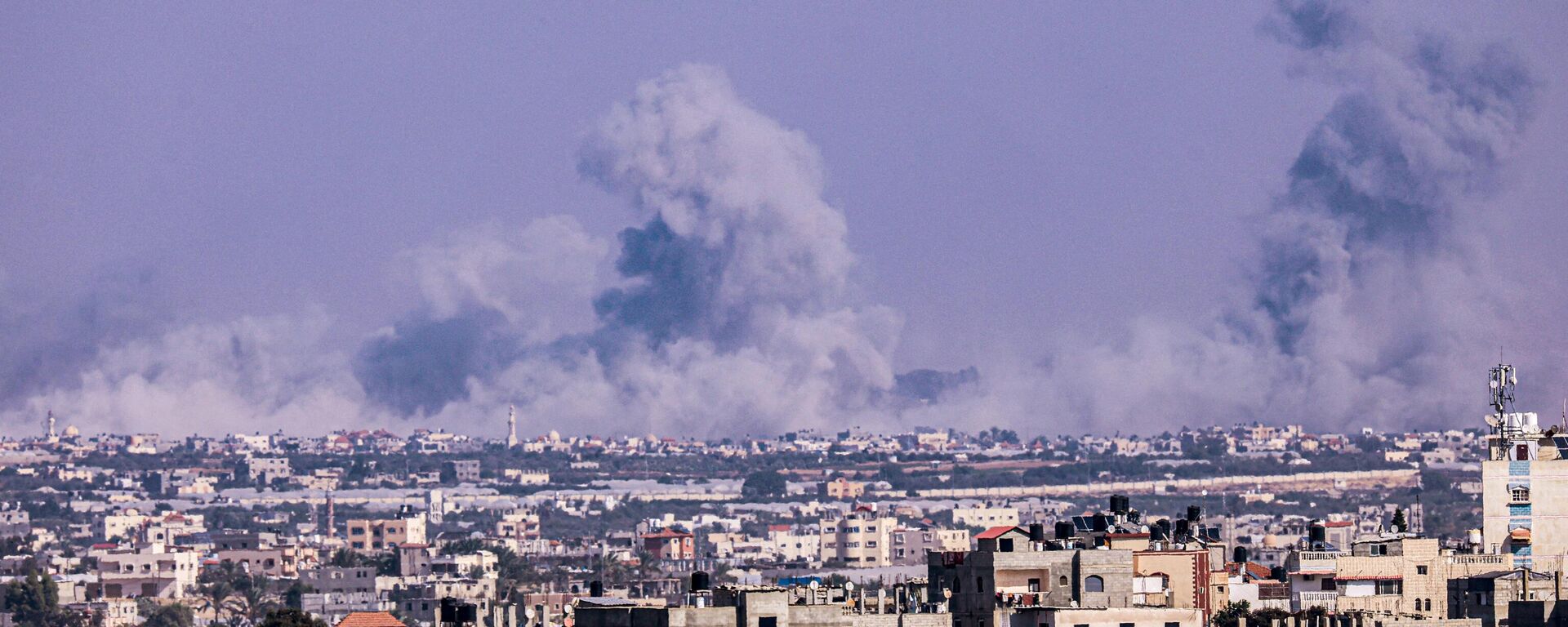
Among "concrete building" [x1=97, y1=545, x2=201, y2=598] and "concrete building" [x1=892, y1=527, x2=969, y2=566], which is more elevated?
"concrete building" [x1=892, y1=527, x2=969, y2=566]

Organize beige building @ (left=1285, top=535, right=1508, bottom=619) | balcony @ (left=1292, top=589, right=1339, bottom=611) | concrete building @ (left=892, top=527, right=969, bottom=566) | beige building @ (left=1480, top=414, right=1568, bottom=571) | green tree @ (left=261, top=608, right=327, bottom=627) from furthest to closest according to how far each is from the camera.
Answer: concrete building @ (left=892, top=527, right=969, bottom=566) → green tree @ (left=261, top=608, right=327, bottom=627) → beige building @ (left=1480, top=414, right=1568, bottom=571) → beige building @ (left=1285, top=535, right=1508, bottom=619) → balcony @ (left=1292, top=589, right=1339, bottom=611)

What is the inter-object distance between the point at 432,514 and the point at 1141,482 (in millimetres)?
38324

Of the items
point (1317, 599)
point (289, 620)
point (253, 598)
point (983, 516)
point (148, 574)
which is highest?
point (983, 516)

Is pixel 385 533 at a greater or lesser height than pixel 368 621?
greater

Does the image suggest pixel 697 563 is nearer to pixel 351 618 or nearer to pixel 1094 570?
pixel 351 618

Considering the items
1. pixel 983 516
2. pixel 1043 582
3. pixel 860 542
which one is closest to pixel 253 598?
pixel 860 542

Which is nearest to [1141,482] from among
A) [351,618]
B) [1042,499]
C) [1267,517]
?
[1042,499]

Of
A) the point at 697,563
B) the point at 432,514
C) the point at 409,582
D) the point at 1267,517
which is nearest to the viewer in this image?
the point at 409,582

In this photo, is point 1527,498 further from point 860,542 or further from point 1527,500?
point 860,542

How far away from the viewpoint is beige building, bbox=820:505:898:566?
138 m

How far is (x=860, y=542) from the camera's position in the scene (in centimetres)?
14062

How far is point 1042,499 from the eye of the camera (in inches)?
7539

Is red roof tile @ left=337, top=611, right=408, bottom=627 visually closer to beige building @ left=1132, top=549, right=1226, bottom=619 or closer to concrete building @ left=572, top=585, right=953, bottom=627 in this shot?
beige building @ left=1132, top=549, right=1226, bottom=619

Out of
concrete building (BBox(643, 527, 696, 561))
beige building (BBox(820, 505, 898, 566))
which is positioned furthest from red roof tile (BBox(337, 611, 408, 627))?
beige building (BBox(820, 505, 898, 566))
